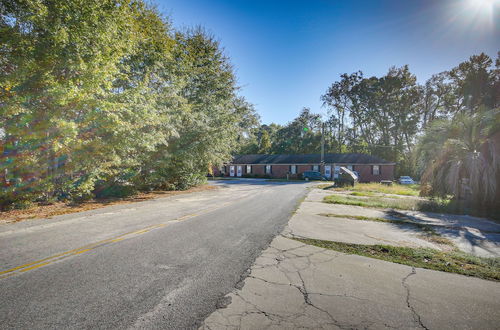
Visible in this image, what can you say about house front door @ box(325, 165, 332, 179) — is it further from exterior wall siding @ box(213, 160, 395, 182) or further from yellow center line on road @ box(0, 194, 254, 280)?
yellow center line on road @ box(0, 194, 254, 280)

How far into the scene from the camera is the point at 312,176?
126 feet

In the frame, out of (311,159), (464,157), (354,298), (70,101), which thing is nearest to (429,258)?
(354,298)

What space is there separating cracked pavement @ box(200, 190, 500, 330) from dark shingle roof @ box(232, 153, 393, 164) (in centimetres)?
3694

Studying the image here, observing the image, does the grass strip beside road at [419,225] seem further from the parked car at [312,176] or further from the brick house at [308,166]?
the parked car at [312,176]

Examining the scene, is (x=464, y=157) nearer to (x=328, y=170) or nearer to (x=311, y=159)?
(x=328, y=170)

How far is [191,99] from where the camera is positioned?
19047 millimetres

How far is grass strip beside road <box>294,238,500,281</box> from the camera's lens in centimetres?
412

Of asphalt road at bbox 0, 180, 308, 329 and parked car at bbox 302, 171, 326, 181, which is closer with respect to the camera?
asphalt road at bbox 0, 180, 308, 329

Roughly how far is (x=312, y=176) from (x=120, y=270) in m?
36.7

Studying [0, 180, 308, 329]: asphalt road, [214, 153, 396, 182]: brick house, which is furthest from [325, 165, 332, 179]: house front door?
[0, 180, 308, 329]: asphalt road

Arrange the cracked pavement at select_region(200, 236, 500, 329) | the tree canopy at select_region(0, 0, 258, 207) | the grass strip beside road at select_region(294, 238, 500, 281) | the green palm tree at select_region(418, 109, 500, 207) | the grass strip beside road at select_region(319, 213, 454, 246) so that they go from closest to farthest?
the cracked pavement at select_region(200, 236, 500, 329)
the grass strip beside road at select_region(294, 238, 500, 281)
the grass strip beside road at select_region(319, 213, 454, 246)
the tree canopy at select_region(0, 0, 258, 207)
the green palm tree at select_region(418, 109, 500, 207)

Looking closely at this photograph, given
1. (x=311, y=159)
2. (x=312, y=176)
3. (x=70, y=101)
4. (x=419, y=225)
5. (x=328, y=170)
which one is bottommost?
(x=419, y=225)

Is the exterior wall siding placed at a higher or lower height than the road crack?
higher

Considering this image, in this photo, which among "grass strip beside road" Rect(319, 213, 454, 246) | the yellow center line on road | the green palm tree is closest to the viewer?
the yellow center line on road
